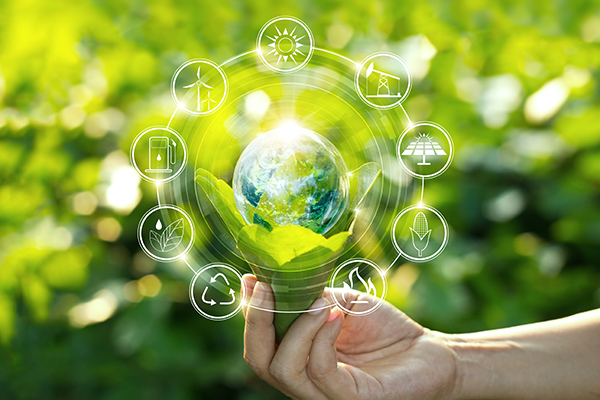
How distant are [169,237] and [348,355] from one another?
330 mm

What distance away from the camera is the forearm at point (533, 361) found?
0.69m

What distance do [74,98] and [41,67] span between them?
91mm

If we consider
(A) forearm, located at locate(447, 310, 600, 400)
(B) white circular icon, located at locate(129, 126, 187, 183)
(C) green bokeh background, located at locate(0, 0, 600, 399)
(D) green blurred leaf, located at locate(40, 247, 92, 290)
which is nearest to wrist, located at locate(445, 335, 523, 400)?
(A) forearm, located at locate(447, 310, 600, 400)

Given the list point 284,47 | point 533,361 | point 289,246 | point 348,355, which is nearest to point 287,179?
point 289,246

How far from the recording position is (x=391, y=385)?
0.60 metres

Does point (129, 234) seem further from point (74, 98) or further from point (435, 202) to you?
point (435, 202)

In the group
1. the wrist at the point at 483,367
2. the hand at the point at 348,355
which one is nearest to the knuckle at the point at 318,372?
the hand at the point at 348,355

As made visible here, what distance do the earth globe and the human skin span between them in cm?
22

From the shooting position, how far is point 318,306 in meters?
0.48

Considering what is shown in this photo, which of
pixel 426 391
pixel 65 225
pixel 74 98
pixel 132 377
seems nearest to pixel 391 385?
pixel 426 391

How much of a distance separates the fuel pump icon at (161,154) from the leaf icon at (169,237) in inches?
2.2

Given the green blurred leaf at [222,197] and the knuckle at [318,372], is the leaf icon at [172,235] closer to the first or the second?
the green blurred leaf at [222,197]

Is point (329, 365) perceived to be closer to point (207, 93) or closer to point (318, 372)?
point (318, 372)

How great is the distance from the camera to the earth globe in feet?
1.29
